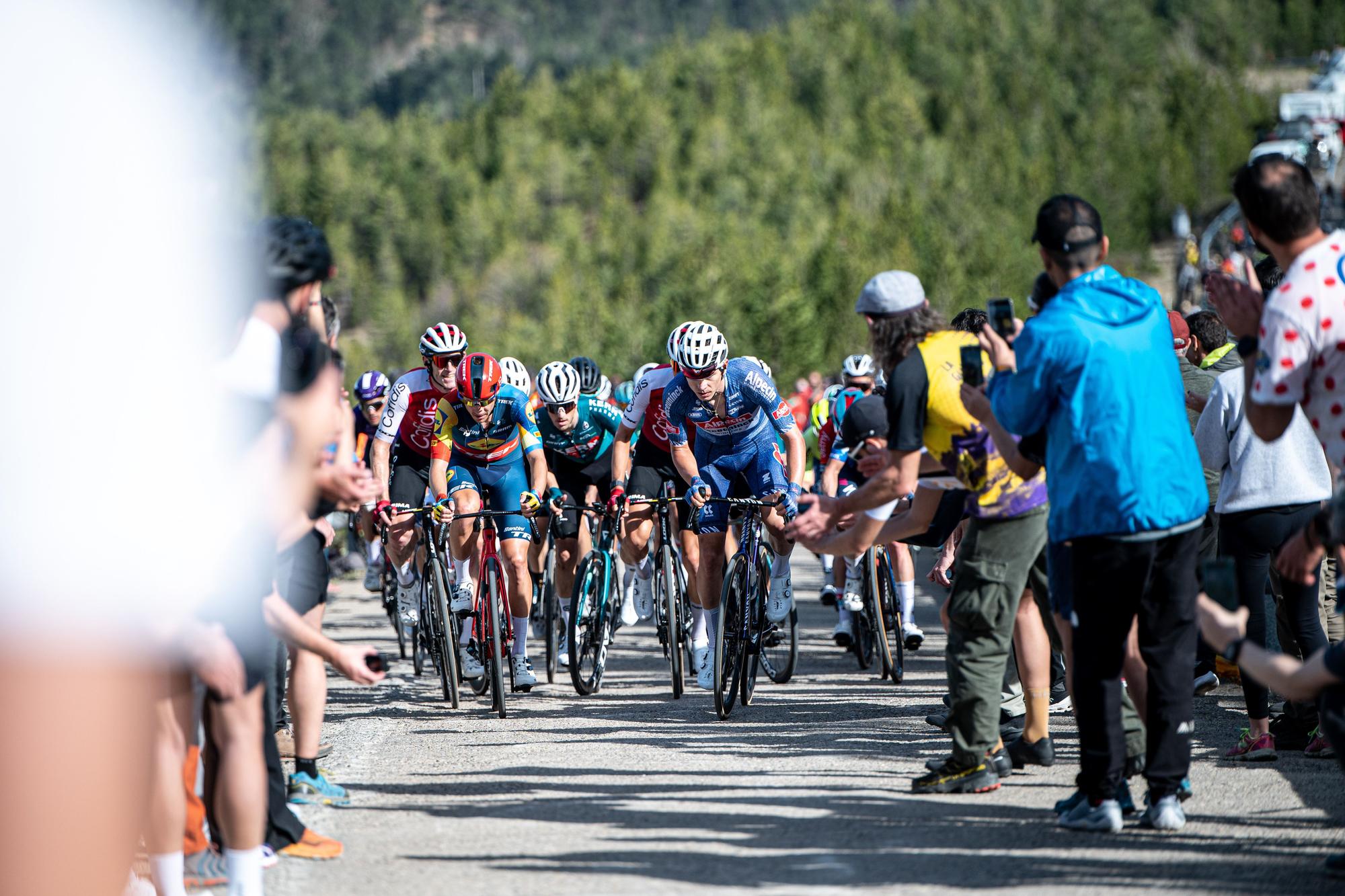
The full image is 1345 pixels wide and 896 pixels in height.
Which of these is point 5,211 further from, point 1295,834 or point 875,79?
point 875,79

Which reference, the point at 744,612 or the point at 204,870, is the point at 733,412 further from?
the point at 204,870

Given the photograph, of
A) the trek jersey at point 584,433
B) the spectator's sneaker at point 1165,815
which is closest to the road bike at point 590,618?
the trek jersey at point 584,433

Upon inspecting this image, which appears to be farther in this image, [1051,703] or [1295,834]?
[1051,703]

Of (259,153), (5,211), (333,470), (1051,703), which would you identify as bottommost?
(1051,703)

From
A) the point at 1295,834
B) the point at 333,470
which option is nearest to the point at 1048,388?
the point at 1295,834

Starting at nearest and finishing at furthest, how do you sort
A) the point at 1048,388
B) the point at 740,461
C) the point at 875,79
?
1. the point at 1048,388
2. the point at 740,461
3. the point at 875,79

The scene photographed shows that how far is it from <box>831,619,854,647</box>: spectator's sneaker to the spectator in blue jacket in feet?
18.3

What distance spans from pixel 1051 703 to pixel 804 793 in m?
2.80

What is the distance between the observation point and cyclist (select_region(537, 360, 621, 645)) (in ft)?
35.9

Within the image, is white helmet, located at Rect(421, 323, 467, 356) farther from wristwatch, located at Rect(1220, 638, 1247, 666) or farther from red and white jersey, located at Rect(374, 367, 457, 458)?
wristwatch, located at Rect(1220, 638, 1247, 666)

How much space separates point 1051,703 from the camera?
9031mm

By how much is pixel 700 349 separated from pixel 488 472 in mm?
1838

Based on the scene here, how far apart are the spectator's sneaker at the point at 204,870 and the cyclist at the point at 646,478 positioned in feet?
14.5

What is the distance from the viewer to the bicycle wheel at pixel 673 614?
9695mm
